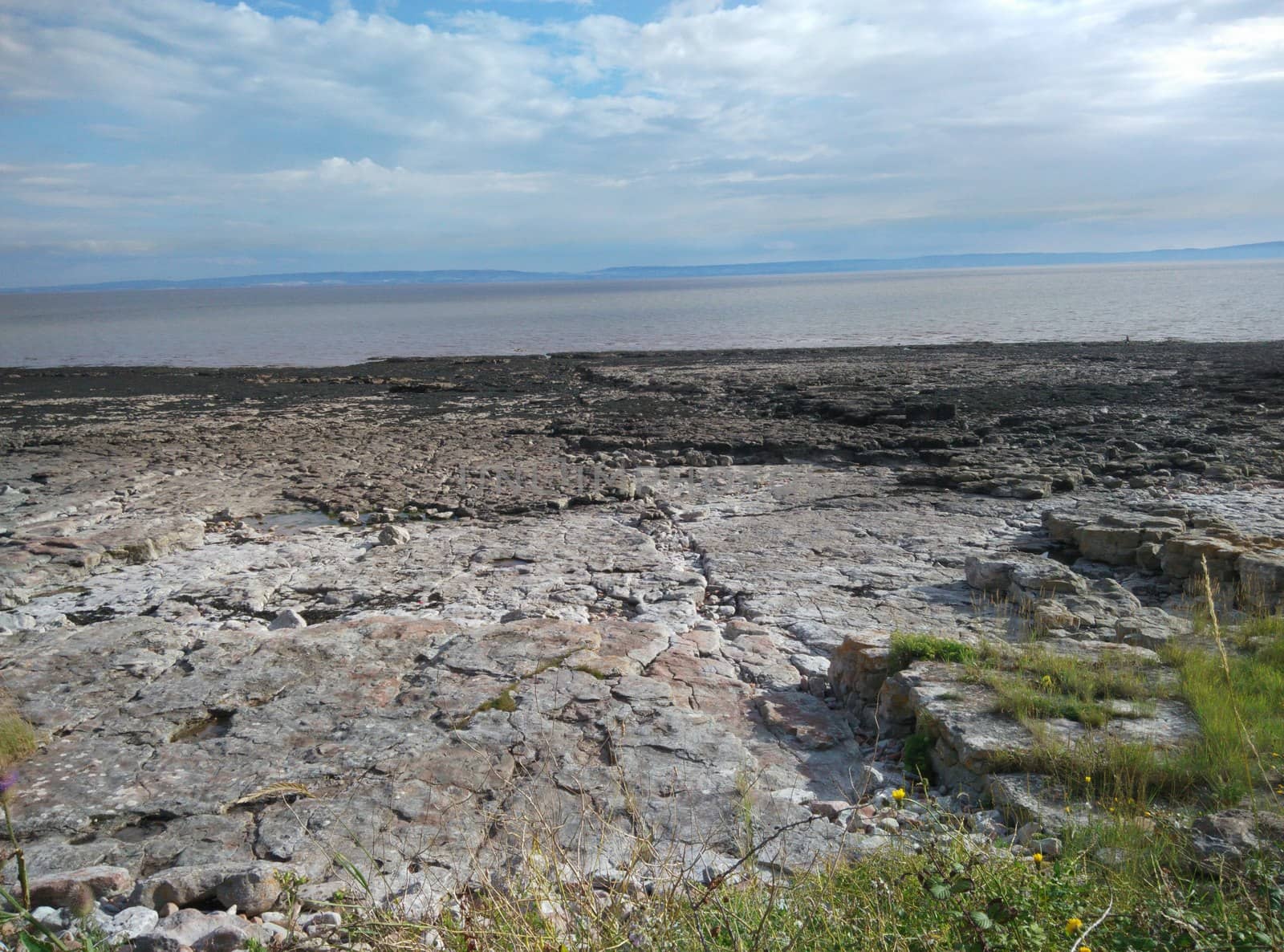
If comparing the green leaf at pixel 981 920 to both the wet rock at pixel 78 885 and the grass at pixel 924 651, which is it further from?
the wet rock at pixel 78 885

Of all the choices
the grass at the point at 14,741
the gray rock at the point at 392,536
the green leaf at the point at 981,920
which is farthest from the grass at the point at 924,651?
the gray rock at the point at 392,536

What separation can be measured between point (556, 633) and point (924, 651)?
2426 millimetres

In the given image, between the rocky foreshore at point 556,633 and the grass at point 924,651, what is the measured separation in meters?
0.07

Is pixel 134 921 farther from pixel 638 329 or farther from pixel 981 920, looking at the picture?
pixel 638 329

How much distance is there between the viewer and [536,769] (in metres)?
4.16

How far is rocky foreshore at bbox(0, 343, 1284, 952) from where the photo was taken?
3.56m

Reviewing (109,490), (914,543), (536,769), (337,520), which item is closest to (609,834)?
(536,769)

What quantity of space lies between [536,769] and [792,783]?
125 cm

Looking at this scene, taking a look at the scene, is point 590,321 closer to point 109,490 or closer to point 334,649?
point 109,490

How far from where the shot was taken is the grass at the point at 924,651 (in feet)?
16.3

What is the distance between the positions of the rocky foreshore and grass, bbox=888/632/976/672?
7 centimetres

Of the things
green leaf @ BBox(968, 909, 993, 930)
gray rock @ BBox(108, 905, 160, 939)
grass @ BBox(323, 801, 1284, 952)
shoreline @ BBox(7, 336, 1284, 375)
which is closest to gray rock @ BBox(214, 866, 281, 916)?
gray rock @ BBox(108, 905, 160, 939)

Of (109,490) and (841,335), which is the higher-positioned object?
(841,335)

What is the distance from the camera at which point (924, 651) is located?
16.5 ft
